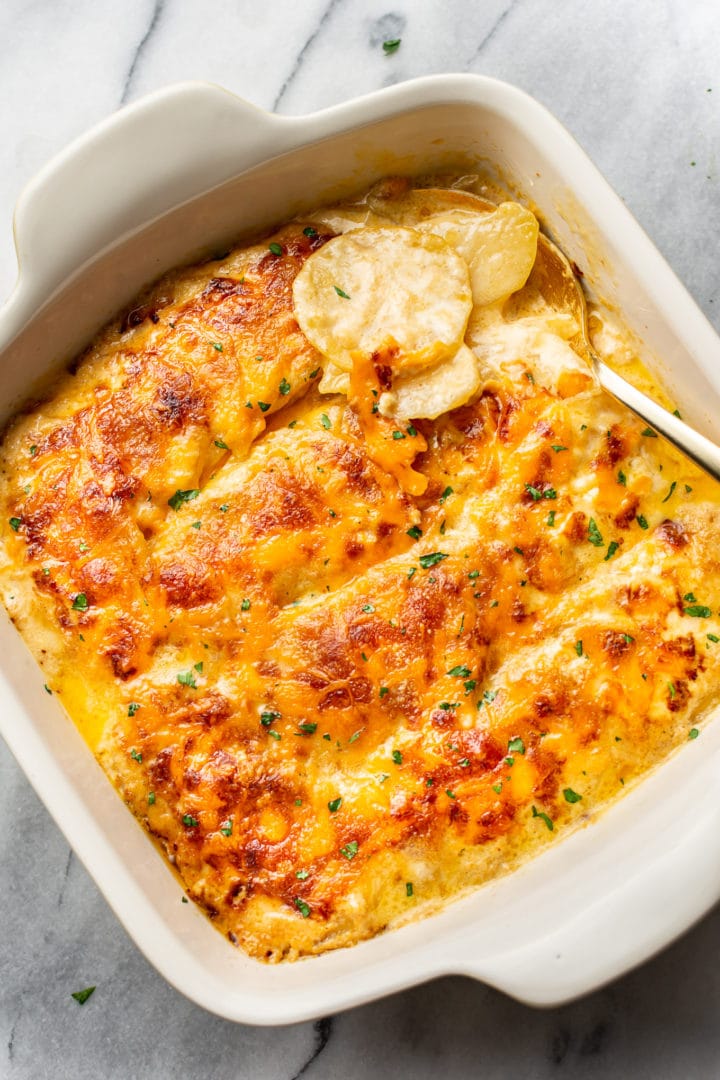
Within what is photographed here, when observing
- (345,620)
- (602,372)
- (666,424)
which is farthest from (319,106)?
(345,620)

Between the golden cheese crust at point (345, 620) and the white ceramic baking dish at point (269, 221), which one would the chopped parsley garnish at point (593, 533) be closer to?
the golden cheese crust at point (345, 620)

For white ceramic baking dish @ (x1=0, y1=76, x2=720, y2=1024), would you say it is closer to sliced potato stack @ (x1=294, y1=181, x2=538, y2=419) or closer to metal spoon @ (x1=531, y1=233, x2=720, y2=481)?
metal spoon @ (x1=531, y1=233, x2=720, y2=481)

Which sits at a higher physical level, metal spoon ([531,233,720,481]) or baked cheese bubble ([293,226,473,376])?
metal spoon ([531,233,720,481])

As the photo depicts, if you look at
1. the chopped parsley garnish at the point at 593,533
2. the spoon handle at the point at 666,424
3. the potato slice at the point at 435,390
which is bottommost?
the chopped parsley garnish at the point at 593,533

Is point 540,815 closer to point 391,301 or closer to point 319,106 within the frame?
point 391,301

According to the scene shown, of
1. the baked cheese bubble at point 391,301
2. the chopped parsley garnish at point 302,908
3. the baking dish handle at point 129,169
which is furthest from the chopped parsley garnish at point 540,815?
the baking dish handle at point 129,169

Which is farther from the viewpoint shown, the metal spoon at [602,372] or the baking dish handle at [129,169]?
the metal spoon at [602,372]

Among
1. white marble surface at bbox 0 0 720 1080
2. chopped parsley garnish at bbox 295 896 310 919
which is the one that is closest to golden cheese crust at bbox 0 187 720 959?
chopped parsley garnish at bbox 295 896 310 919
